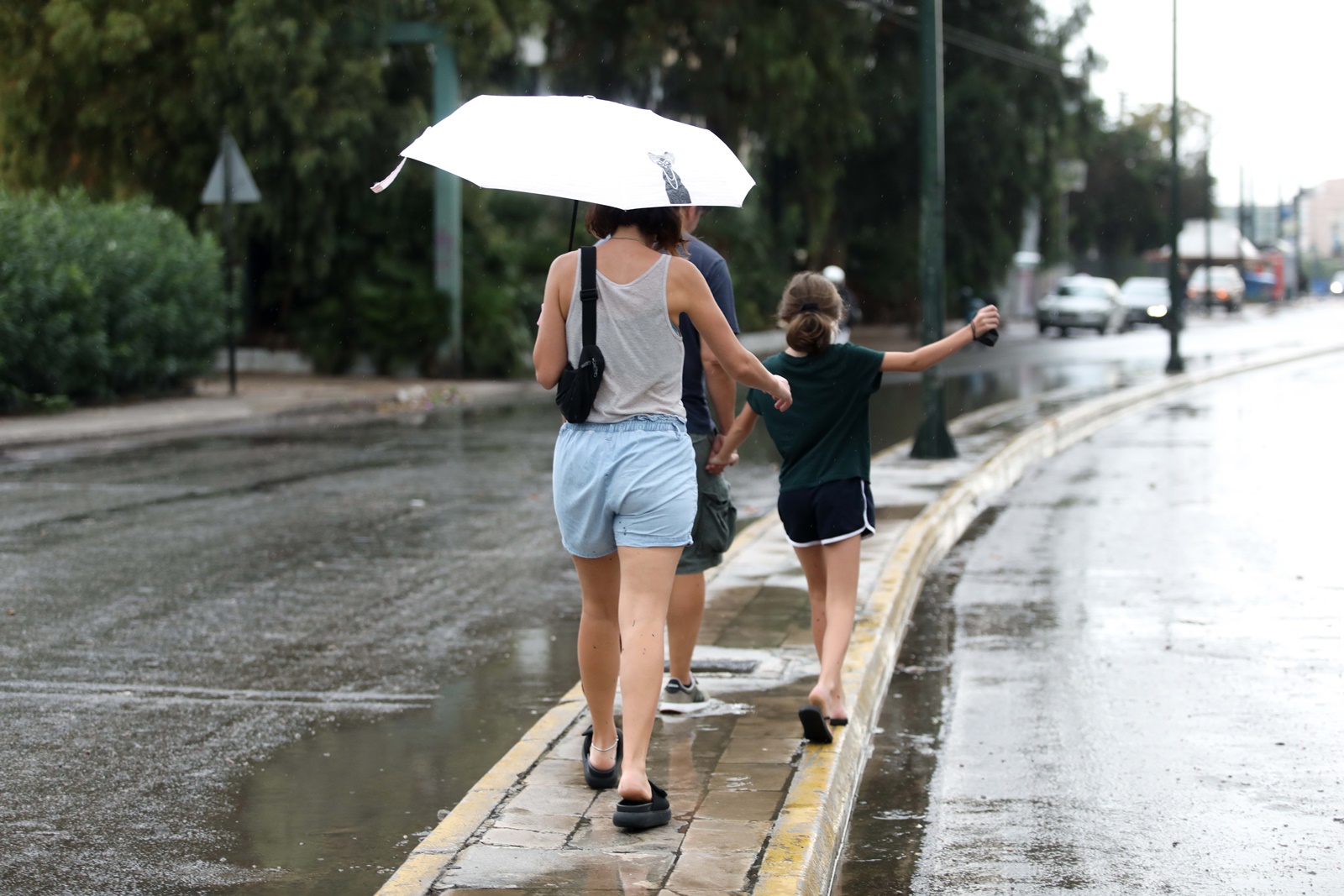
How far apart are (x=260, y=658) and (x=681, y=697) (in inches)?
84.9

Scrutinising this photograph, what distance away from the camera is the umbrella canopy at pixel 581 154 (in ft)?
14.4

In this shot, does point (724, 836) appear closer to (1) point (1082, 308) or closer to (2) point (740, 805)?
(2) point (740, 805)

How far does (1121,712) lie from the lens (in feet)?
20.6

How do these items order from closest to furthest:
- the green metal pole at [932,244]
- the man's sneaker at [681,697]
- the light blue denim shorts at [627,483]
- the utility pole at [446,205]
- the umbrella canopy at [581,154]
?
the umbrella canopy at [581,154]
the light blue denim shorts at [627,483]
the man's sneaker at [681,697]
the green metal pole at [932,244]
the utility pole at [446,205]

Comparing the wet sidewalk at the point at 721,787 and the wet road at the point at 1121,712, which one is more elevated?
the wet sidewalk at the point at 721,787

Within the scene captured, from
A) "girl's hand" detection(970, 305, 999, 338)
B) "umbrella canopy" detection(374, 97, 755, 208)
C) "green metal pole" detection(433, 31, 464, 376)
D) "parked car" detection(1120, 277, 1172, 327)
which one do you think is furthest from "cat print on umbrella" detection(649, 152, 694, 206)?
"parked car" detection(1120, 277, 1172, 327)

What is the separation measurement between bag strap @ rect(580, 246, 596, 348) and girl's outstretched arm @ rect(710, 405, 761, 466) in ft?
3.79

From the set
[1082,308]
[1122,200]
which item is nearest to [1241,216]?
[1122,200]

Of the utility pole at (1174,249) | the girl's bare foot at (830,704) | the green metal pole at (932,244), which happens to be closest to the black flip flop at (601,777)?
the girl's bare foot at (830,704)

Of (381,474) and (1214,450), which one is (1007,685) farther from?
(1214,450)

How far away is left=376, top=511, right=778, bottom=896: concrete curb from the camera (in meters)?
4.12

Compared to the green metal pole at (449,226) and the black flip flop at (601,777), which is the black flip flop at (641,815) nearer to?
the black flip flop at (601,777)

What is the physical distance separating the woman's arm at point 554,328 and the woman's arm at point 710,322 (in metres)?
0.28

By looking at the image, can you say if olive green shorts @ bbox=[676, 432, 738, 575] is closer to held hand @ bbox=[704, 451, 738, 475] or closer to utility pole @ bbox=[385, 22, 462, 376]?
held hand @ bbox=[704, 451, 738, 475]
